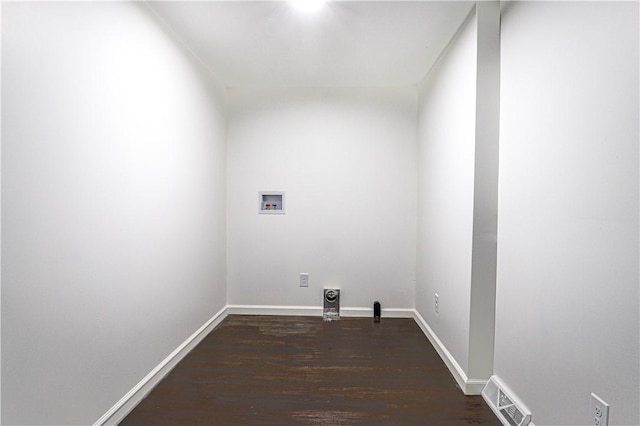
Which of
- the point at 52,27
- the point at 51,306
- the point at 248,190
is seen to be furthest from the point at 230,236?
the point at 52,27

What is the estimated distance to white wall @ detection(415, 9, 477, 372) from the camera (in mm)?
1771

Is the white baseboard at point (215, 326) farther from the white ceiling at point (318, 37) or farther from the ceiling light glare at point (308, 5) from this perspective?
the ceiling light glare at point (308, 5)

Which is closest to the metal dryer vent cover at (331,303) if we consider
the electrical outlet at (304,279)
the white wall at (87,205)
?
the electrical outlet at (304,279)

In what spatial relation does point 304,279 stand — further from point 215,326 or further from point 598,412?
point 598,412

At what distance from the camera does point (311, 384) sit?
182 centimetres

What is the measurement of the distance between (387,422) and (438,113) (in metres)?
2.16

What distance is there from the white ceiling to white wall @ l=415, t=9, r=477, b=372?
0.73 ft

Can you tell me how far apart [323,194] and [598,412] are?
7.76 ft

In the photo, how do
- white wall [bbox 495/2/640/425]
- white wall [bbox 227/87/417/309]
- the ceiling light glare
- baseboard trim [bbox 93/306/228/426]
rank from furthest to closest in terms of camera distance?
white wall [bbox 227/87/417/309]
the ceiling light glare
baseboard trim [bbox 93/306/228/426]
white wall [bbox 495/2/640/425]

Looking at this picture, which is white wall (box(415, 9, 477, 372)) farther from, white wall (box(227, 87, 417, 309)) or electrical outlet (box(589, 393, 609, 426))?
electrical outlet (box(589, 393, 609, 426))

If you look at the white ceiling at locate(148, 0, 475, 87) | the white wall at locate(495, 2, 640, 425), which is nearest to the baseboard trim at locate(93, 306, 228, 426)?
the white wall at locate(495, 2, 640, 425)

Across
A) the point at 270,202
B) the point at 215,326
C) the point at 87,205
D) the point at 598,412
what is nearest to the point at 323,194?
the point at 270,202

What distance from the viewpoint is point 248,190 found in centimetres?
304

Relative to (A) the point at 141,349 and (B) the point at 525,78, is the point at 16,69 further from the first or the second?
(B) the point at 525,78
